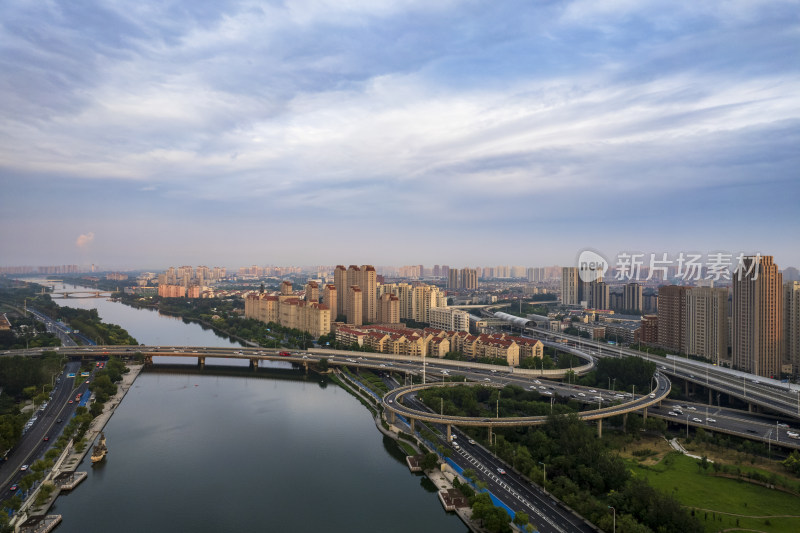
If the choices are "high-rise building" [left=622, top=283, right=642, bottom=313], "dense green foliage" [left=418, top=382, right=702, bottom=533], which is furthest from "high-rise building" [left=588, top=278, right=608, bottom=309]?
"dense green foliage" [left=418, top=382, right=702, bottom=533]

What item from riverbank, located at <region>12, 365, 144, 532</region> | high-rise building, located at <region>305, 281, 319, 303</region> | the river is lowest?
the river

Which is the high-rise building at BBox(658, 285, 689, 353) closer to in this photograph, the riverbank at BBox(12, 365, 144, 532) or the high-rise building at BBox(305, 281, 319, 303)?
the high-rise building at BBox(305, 281, 319, 303)

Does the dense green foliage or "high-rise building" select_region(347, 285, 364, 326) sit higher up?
"high-rise building" select_region(347, 285, 364, 326)

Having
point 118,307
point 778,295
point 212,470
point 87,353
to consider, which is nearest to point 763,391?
point 778,295

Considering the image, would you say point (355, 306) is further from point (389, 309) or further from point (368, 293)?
point (389, 309)

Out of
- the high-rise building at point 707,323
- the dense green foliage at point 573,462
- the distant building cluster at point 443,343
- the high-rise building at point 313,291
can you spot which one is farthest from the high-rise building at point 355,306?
the high-rise building at point 707,323
